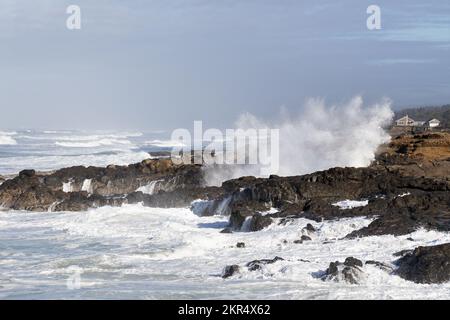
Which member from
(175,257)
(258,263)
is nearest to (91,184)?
(175,257)

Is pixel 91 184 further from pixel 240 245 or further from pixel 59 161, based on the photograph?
pixel 59 161

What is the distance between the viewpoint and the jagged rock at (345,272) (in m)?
13.6

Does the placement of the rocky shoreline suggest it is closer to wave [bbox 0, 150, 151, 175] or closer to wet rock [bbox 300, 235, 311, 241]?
wet rock [bbox 300, 235, 311, 241]

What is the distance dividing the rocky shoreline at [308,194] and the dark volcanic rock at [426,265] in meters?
0.02

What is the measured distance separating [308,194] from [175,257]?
5768 millimetres

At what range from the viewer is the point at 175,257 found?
16.6m

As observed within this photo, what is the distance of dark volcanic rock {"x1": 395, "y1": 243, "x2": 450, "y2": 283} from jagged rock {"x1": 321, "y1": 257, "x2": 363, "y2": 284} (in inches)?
30.6

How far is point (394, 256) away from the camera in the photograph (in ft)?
48.7

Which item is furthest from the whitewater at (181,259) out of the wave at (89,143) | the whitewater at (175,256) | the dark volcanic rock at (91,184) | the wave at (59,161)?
the wave at (89,143)

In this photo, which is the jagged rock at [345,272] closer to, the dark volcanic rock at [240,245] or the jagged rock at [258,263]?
the jagged rock at [258,263]

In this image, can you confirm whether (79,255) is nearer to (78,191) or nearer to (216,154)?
(78,191)

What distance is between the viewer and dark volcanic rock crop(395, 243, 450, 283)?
44.4 feet

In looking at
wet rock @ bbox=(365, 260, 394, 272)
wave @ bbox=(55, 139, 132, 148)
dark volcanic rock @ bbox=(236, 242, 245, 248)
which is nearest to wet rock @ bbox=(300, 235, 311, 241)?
dark volcanic rock @ bbox=(236, 242, 245, 248)

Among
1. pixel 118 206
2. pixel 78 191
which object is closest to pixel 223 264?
pixel 118 206
